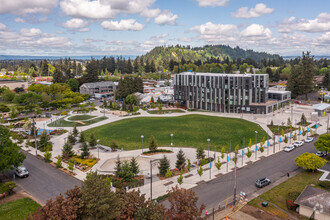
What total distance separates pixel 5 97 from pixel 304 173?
108 metres

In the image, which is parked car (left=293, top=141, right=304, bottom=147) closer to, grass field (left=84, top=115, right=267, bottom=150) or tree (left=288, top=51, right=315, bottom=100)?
grass field (left=84, top=115, right=267, bottom=150)

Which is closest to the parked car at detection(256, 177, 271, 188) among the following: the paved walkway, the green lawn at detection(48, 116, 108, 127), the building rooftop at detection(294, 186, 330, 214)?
the building rooftop at detection(294, 186, 330, 214)

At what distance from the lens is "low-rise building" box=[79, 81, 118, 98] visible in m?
119

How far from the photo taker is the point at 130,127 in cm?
6481

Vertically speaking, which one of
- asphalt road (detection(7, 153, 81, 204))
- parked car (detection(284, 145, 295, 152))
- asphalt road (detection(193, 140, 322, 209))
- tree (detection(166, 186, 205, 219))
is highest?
tree (detection(166, 186, 205, 219))

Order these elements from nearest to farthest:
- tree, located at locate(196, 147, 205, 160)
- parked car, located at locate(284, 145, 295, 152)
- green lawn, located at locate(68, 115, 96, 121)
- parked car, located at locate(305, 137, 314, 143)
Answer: tree, located at locate(196, 147, 205, 160) < parked car, located at locate(284, 145, 295, 152) < parked car, located at locate(305, 137, 314, 143) < green lawn, located at locate(68, 115, 96, 121)

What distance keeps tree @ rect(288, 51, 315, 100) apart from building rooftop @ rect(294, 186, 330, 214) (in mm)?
78295

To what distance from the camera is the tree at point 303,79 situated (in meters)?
97.0

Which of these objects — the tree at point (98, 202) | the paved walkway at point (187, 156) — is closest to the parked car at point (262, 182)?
the paved walkway at point (187, 156)

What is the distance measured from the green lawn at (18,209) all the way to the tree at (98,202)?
428 inches

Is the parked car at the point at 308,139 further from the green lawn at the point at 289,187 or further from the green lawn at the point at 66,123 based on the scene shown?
the green lawn at the point at 66,123

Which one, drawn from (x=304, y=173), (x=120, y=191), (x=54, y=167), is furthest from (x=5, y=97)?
(x=304, y=173)

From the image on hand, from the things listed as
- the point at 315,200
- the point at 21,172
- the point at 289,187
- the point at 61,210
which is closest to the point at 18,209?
the point at 21,172

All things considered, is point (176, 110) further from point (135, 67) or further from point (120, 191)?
point (135, 67)
